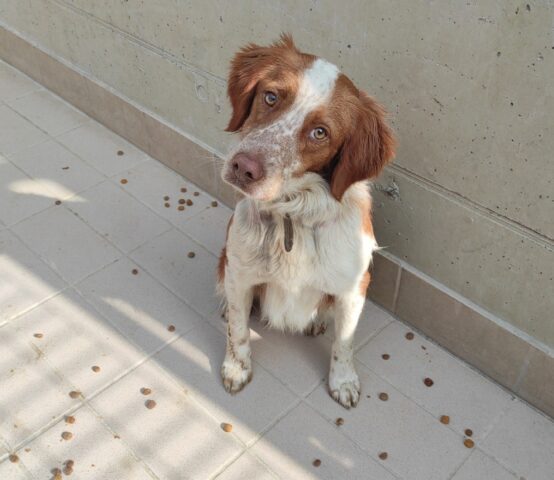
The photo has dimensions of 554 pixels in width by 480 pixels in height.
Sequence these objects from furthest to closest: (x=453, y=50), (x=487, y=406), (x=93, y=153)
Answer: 1. (x=93, y=153)
2. (x=487, y=406)
3. (x=453, y=50)

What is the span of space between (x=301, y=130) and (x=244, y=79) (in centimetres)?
35

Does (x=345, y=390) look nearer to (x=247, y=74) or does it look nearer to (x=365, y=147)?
(x=365, y=147)

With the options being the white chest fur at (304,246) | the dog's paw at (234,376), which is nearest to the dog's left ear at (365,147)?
the white chest fur at (304,246)

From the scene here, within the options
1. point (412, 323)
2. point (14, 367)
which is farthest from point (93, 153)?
point (412, 323)

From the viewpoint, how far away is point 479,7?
206cm

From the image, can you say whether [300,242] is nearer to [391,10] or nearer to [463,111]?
A: [463,111]

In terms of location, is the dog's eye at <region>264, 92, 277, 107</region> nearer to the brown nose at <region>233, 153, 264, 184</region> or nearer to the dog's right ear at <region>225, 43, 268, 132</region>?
the dog's right ear at <region>225, 43, 268, 132</region>

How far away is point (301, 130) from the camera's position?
77.4 inches

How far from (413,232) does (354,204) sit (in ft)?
2.00

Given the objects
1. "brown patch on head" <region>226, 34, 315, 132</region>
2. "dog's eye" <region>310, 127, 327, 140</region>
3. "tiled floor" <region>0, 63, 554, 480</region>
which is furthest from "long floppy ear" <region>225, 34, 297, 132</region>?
"tiled floor" <region>0, 63, 554, 480</region>

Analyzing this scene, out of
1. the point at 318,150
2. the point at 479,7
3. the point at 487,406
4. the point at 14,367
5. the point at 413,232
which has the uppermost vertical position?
the point at 479,7

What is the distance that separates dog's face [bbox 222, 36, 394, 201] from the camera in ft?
6.37

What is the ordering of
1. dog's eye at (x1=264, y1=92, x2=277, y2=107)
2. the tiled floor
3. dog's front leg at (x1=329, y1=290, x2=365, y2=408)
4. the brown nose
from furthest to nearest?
dog's front leg at (x1=329, y1=290, x2=365, y2=408), the tiled floor, dog's eye at (x1=264, y1=92, x2=277, y2=107), the brown nose

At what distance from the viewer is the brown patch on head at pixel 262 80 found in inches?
78.4
